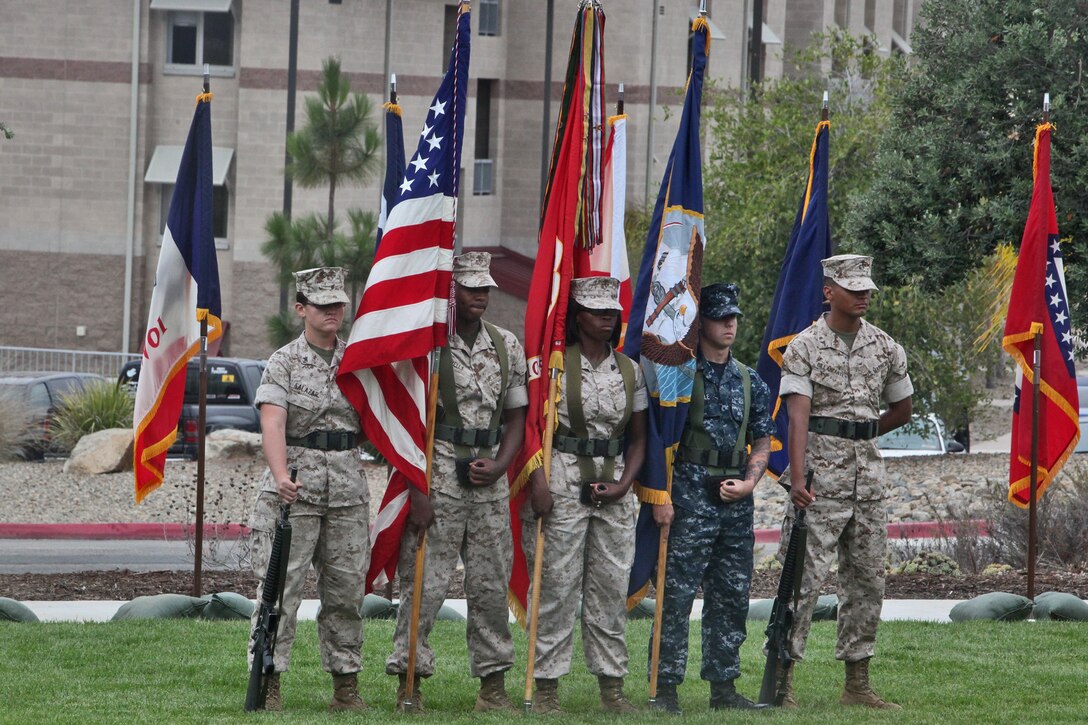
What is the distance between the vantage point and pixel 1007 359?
29.0 meters

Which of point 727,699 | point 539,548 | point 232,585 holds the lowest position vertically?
point 232,585

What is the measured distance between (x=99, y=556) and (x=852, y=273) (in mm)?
9817

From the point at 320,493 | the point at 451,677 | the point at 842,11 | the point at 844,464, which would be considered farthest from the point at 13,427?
the point at 842,11

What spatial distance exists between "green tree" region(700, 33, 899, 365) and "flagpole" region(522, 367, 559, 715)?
16.3 m

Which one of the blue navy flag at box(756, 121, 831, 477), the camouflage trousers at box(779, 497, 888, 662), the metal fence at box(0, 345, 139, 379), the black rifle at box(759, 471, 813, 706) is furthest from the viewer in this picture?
the metal fence at box(0, 345, 139, 379)

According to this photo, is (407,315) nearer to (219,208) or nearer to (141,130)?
(141,130)

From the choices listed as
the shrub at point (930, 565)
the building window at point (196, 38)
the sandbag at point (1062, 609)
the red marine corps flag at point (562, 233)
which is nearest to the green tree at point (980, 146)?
the shrub at point (930, 565)

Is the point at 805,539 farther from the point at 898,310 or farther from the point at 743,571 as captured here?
the point at 898,310

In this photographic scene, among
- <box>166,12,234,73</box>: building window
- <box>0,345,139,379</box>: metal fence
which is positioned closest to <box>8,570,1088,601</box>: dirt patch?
<box>0,345,139,379</box>: metal fence

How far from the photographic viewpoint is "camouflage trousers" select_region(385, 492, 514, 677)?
8.29 m

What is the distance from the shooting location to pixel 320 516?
26.7ft

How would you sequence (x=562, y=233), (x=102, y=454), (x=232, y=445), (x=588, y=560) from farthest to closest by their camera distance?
(x=232, y=445) < (x=102, y=454) < (x=562, y=233) < (x=588, y=560)

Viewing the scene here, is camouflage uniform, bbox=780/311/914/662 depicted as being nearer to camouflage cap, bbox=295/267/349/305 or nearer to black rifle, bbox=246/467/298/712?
camouflage cap, bbox=295/267/349/305

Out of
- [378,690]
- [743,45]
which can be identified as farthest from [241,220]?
[378,690]
